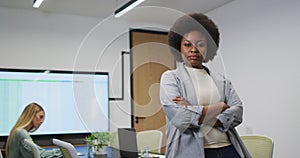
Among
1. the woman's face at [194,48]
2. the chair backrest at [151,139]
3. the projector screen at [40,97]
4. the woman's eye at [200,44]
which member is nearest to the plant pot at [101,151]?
the projector screen at [40,97]

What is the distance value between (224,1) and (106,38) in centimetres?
377

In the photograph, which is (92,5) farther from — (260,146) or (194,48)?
(194,48)

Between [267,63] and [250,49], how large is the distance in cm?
35

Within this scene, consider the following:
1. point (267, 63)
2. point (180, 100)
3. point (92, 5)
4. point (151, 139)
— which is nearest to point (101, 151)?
point (151, 139)

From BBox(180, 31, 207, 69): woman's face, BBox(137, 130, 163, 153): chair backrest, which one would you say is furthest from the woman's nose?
BBox(137, 130, 163, 153): chair backrest

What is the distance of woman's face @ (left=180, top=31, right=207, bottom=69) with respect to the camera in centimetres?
103

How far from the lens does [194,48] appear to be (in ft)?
3.58

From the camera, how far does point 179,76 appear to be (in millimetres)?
1213

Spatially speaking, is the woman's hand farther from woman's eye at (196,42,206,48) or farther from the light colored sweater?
the light colored sweater

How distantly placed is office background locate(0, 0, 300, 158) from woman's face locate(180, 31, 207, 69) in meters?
2.73

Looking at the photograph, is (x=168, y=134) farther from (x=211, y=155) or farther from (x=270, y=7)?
(x=270, y=7)

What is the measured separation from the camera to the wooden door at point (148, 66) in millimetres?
1004

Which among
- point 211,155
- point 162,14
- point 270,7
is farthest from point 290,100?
point 162,14

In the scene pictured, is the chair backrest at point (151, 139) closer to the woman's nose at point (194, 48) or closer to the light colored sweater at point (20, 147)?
the woman's nose at point (194, 48)
